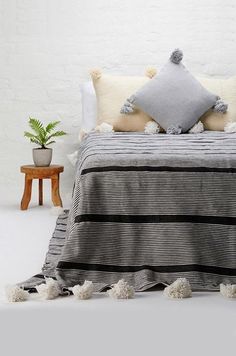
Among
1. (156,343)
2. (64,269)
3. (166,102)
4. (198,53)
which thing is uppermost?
(198,53)

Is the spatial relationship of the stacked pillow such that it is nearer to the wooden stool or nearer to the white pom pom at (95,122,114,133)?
the white pom pom at (95,122,114,133)

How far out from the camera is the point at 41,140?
4.68 m

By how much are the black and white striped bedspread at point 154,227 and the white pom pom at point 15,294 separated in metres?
0.21

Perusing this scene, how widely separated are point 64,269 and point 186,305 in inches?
20.5

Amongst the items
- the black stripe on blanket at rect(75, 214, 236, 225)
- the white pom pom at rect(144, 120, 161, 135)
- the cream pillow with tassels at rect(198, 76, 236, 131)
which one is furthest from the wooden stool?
the black stripe on blanket at rect(75, 214, 236, 225)

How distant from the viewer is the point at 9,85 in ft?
16.4

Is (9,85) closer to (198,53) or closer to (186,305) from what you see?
(198,53)

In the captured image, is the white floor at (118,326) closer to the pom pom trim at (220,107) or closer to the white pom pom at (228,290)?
the white pom pom at (228,290)

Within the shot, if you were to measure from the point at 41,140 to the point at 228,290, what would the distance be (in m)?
2.44

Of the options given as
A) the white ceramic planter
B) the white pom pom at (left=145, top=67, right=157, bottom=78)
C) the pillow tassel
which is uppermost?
the white pom pom at (left=145, top=67, right=157, bottom=78)

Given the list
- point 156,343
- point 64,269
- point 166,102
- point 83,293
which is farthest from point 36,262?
point 166,102

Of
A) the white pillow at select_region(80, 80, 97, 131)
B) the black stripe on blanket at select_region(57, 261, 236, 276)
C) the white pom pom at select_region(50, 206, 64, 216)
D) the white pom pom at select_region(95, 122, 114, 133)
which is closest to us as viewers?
the black stripe on blanket at select_region(57, 261, 236, 276)

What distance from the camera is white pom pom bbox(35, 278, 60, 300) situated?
8.16 ft

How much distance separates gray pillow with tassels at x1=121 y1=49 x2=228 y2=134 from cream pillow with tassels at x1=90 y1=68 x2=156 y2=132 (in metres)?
0.06
